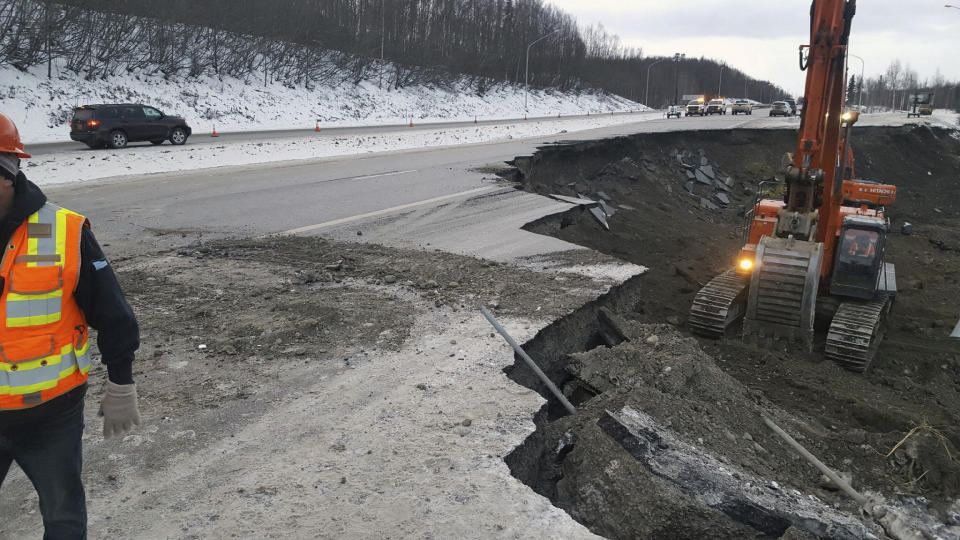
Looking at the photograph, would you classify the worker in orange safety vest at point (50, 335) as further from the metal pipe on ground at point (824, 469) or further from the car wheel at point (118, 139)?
the car wheel at point (118, 139)

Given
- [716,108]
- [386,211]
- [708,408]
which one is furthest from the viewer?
[716,108]

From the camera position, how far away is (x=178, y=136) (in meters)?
Result: 22.7

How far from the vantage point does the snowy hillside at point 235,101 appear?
2683cm

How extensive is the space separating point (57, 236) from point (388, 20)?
6299cm

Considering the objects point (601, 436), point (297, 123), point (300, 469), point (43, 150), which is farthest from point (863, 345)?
point (297, 123)

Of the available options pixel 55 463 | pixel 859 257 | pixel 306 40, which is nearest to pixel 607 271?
pixel 859 257

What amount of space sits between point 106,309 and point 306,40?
166ft

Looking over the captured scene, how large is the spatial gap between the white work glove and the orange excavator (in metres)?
7.17

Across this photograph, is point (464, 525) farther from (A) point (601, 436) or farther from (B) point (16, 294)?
(B) point (16, 294)

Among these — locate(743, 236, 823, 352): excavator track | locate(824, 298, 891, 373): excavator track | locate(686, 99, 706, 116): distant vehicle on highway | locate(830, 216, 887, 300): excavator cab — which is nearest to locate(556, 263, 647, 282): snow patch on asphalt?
locate(743, 236, 823, 352): excavator track

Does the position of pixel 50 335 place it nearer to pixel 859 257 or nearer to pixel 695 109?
pixel 859 257

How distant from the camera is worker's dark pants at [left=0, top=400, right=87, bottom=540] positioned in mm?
2502

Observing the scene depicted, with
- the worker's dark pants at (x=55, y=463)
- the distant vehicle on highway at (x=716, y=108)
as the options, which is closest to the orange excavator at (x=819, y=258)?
the worker's dark pants at (x=55, y=463)

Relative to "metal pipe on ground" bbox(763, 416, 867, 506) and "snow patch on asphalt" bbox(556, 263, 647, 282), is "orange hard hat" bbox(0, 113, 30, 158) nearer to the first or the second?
"metal pipe on ground" bbox(763, 416, 867, 506)
